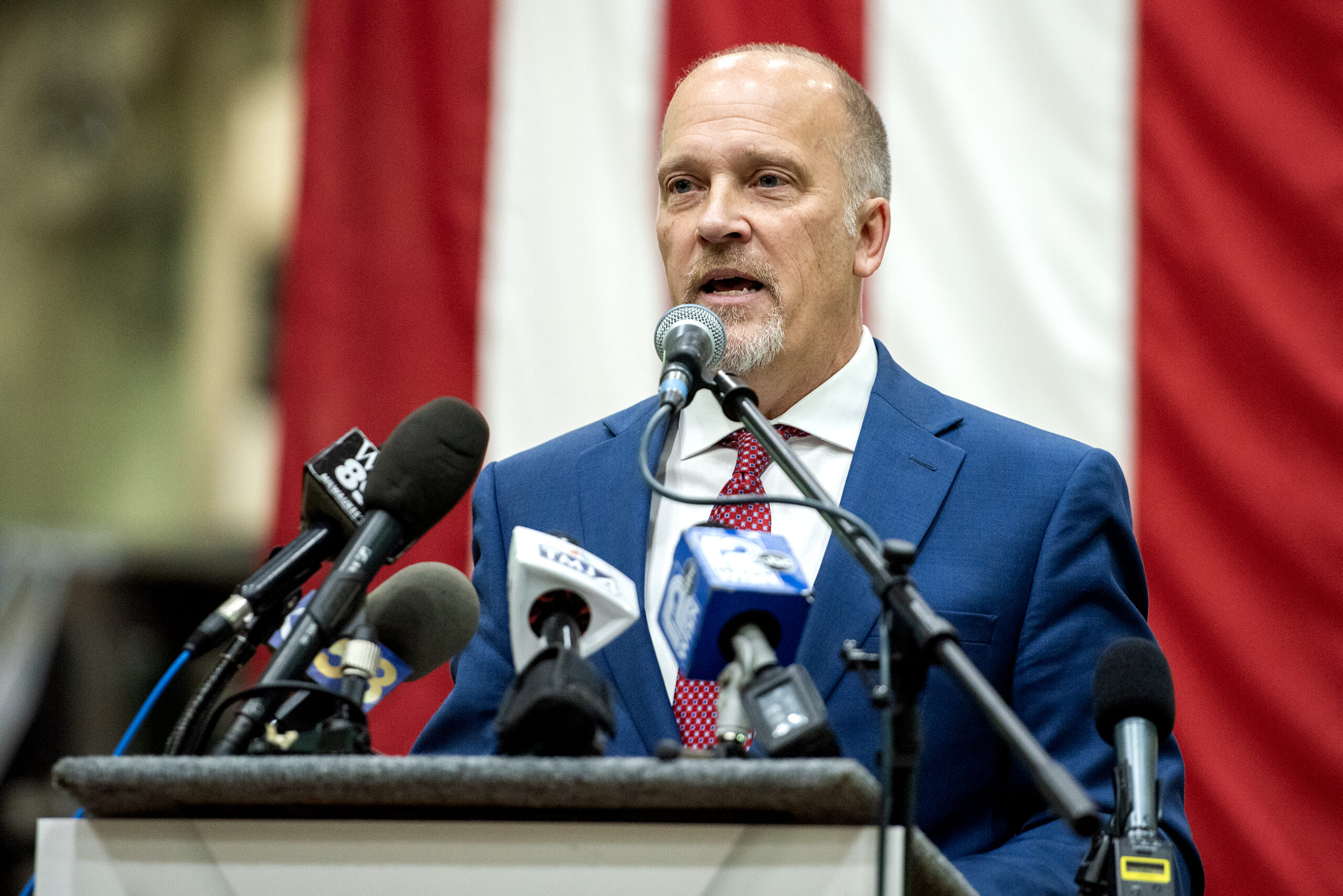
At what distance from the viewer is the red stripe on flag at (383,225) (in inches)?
131

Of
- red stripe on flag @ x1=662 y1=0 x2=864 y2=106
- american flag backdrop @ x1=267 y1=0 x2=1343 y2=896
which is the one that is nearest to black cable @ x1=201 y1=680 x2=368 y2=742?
american flag backdrop @ x1=267 y1=0 x2=1343 y2=896

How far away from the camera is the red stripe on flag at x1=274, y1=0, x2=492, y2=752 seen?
333 cm

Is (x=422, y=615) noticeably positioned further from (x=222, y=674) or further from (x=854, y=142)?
(x=854, y=142)

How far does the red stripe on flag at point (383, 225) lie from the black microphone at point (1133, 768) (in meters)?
2.11

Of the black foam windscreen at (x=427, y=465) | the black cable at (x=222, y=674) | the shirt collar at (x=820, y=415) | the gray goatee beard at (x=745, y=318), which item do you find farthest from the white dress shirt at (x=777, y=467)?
the black cable at (x=222, y=674)

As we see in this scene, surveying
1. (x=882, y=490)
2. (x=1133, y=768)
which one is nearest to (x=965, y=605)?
(x=882, y=490)

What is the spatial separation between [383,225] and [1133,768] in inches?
98.8

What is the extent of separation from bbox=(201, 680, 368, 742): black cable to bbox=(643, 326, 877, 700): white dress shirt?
789mm

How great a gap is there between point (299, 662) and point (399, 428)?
0.90 feet

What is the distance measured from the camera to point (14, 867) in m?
4.37

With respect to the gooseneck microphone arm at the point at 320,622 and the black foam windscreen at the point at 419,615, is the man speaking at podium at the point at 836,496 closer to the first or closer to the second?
the black foam windscreen at the point at 419,615

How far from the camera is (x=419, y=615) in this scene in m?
1.42

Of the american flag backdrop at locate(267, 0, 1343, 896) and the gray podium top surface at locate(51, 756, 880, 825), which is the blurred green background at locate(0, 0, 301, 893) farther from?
the gray podium top surface at locate(51, 756, 880, 825)

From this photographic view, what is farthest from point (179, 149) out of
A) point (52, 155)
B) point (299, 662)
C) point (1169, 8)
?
point (299, 662)
